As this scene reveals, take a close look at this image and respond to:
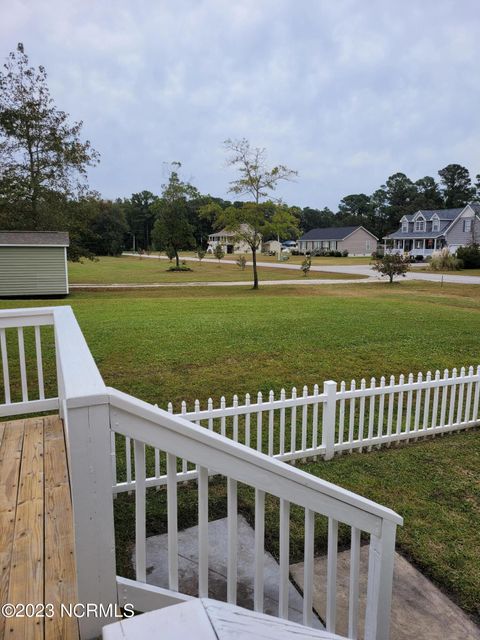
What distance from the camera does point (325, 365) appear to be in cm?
788

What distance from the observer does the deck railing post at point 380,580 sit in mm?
1896

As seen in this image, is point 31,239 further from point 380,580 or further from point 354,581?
point 380,580

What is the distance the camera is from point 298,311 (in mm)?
13766

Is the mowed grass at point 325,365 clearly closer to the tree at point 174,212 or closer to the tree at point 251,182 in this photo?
the tree at point 251,182

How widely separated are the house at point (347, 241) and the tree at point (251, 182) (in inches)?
1853

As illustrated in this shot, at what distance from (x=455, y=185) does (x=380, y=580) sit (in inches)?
3672

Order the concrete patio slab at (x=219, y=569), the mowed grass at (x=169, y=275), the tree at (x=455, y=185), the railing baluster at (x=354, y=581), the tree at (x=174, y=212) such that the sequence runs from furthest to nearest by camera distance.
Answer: the tree at (x=455, y=185)
the tree at (x=174, y=212)
the mowed grass at (x=169, y=275)
the concrete patio slab at (x=219, y=569)
the railing baluster at (x=354, y=581)

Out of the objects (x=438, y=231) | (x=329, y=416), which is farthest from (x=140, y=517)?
(x=438, y=231)

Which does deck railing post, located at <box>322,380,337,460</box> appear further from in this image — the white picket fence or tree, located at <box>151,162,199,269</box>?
tree, located at <box>151,162,199,269</box>

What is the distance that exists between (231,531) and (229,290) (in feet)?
71.6

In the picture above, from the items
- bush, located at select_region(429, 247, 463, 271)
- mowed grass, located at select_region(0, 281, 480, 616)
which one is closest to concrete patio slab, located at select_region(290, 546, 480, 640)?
mowed grass, located at select_region(0, 281, 480, 616)

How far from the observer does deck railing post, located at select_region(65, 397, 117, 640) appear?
1343mm

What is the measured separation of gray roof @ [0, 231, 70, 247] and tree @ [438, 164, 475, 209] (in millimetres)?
75779

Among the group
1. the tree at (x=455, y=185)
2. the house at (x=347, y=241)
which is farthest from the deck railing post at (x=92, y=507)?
the tree at (x=455, y=185)
